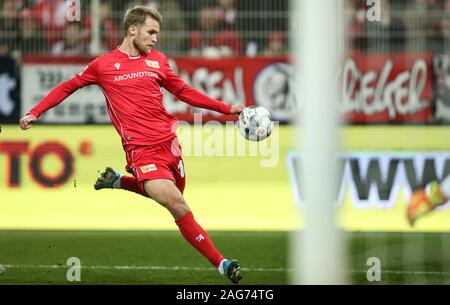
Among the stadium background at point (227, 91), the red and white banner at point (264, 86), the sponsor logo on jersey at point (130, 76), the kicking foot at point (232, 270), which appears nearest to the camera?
the kicking foot at point (232, 270)

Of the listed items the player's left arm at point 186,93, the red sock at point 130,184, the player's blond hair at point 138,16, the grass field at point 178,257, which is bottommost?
the grass field at point 178,257

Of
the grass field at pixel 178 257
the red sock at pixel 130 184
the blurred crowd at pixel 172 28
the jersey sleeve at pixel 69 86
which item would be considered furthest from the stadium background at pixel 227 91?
the jersey sleeve at pixel 69 86

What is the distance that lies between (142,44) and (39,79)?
6505 millimetres

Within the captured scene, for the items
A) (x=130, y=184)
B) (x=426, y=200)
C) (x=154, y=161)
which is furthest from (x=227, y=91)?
(x=154, y=161)

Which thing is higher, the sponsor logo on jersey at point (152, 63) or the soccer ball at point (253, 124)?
the sponsor logo on jersey at point (152, 63)

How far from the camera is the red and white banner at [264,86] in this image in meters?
13.4

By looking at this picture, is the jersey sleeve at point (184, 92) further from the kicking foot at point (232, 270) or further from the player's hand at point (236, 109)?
the kicking foot at point (232, 270)

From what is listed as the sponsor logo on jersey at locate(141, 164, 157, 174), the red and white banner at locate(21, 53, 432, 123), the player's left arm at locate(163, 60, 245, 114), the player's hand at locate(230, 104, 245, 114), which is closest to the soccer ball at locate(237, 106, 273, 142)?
the player's hand at locate(230, 104, 245, 114)

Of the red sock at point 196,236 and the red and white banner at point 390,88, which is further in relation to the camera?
the red and white banner at point 390,88

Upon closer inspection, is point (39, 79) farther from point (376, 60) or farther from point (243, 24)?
point (376, 60)

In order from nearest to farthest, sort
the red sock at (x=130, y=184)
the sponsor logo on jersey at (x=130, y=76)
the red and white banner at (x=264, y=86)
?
the sponsor logo on jersey at (x=130, y=76) → the red sock at (x=130, y=184) → the red and white banner at (x=264, y=86)

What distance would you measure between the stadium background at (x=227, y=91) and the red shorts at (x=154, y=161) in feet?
14.0

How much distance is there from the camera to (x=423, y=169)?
11578 mm

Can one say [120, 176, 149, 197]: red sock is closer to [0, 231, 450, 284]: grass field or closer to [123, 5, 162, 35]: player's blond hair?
[0, 231, 450, 284]: grass field
